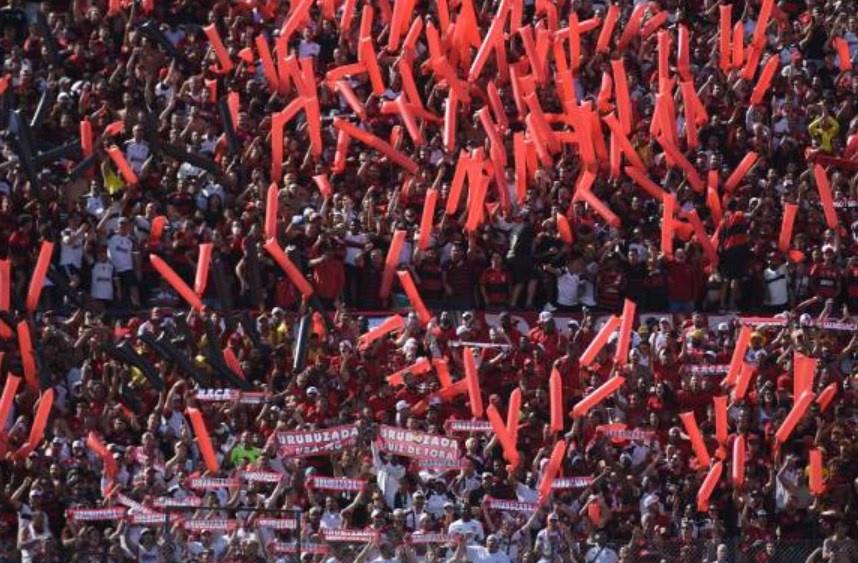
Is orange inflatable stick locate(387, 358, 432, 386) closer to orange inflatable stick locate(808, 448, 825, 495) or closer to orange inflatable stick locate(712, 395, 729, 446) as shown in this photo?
orange inflatable stick locate(712, 395, 729, 446)

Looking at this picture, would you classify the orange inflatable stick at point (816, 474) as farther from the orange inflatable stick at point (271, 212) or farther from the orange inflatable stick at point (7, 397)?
the orange inflatable stick at point (7, 397)

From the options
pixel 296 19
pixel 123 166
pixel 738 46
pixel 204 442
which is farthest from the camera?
pixel 738 46

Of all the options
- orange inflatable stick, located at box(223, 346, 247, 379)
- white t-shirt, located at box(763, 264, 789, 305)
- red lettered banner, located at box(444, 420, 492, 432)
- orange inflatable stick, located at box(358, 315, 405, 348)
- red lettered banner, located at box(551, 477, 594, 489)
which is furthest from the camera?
white t-shirt, located at box(763, 264, 789, 305)

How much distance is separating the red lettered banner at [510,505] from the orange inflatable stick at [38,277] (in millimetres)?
5399

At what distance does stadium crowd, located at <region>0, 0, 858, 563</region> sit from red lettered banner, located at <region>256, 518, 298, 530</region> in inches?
2.6

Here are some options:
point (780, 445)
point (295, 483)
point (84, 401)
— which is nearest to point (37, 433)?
point (84, 401)

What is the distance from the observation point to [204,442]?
24250 mm

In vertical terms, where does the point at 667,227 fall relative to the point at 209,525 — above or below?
above

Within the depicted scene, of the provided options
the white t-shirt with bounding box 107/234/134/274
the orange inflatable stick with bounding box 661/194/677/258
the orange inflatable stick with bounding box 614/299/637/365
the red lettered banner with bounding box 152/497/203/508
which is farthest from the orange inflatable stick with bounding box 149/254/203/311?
the orange inflatable stick with bounding box 661/194/677/258

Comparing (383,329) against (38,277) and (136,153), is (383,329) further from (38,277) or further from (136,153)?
(136,153)

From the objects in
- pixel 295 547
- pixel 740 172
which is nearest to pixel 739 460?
pixel 740 172

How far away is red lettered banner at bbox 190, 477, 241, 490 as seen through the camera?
23516 mm

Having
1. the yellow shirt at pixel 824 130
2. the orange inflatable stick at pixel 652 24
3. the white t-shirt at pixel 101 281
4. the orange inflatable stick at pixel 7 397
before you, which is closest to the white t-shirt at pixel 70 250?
the white t-shirt at pixel 101 281

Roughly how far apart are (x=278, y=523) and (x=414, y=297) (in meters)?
5.57
